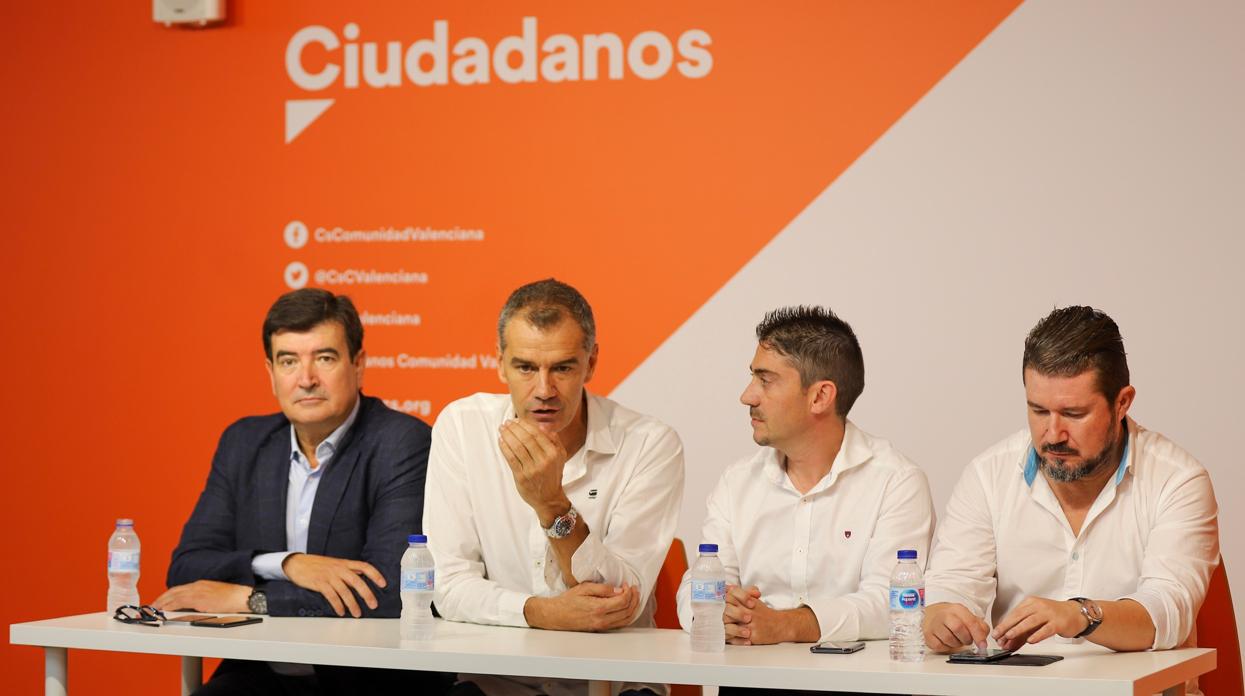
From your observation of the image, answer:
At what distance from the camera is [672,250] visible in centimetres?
489

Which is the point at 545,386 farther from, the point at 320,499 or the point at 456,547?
the point at 320,499

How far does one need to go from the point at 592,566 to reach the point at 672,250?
5.80 feet

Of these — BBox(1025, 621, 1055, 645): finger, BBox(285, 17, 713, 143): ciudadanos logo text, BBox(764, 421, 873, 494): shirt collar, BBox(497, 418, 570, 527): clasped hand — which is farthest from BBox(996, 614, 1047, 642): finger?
BBox(285, 17, 713, 143): ciudadanos logo text

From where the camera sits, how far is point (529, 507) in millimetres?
3670

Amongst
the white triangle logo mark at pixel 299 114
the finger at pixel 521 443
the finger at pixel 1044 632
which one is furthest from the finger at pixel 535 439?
Result: the white triangle logo mark at pixel 299 114

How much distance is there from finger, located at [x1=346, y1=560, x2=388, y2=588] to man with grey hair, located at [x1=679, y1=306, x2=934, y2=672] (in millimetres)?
792

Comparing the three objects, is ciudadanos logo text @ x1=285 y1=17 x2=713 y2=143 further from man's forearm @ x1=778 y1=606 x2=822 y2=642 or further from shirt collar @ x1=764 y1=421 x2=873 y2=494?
man's forearm @ x1=778 y1=606 x2=822 y2=642

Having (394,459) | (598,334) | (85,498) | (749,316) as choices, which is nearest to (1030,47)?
(749,316)

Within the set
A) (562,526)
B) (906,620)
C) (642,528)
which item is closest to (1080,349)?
(906,620)

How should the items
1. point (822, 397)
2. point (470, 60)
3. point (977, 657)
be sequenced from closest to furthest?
point (977, 657) < point (822, 397) < point (470, 60)

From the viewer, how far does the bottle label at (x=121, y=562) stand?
3.85 meters

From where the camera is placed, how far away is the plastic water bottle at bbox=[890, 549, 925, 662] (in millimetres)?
2865

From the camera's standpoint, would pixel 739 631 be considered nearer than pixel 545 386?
Yes

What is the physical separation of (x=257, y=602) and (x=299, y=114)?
2261 millimetres
